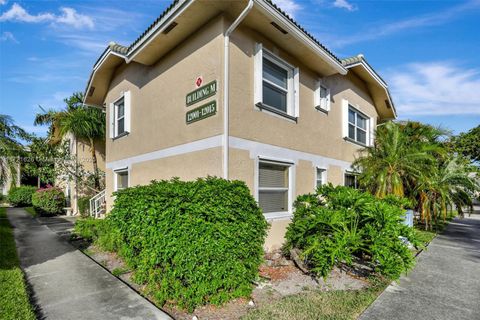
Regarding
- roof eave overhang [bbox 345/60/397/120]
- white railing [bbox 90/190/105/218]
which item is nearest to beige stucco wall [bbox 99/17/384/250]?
roof eave overhang [bbox 345/60/397/120]

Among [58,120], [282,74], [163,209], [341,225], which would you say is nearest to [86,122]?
[58,120]

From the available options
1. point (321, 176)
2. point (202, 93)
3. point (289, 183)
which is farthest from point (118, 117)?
point (321, 176)

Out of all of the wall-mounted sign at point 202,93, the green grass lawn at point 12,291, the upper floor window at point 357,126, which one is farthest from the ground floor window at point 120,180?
the upper floor window at point 357,126

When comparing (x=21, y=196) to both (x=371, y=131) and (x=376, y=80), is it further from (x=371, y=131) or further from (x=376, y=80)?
(x=376, y=80)

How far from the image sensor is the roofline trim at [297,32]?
601cm

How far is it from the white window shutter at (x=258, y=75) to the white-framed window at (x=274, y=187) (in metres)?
1.68

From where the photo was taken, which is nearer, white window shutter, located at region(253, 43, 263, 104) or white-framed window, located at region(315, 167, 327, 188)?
white window shutter, located at region(253, 43, 263, 104)

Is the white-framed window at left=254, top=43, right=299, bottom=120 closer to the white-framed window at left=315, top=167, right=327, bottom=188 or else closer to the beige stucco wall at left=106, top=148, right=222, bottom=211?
the beige stucco wall at left=106, top=148, right=222, bottom=211

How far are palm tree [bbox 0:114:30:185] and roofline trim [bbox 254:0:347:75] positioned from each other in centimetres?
840

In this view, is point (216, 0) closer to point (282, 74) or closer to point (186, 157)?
point (282, 74)

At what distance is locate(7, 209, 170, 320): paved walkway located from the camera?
3.87 m

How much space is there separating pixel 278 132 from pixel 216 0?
3.61 meters

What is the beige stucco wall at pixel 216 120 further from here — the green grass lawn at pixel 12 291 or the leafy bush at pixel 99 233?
the green grass lawn at pixel 12 291

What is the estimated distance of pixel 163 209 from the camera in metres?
4.18
